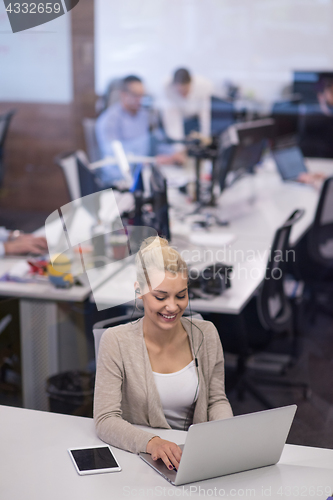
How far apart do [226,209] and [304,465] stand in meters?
2.59

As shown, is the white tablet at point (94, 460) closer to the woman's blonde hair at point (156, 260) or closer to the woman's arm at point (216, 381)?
the woman's arm at point (216, 381)

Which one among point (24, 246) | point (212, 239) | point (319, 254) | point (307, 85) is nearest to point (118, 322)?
point (24, 246)

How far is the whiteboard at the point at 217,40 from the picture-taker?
6133 millimetres

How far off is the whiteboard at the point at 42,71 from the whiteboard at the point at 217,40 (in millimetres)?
503

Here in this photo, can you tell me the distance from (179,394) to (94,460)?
0.32 meters

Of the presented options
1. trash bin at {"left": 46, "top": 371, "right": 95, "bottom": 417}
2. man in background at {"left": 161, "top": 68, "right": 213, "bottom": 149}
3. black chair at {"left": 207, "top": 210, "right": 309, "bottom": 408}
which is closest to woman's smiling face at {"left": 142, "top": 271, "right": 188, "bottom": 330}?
trash bin at {"left": 46, "top": 371, "right": 95, "bottom": 417}

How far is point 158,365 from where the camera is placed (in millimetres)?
1652

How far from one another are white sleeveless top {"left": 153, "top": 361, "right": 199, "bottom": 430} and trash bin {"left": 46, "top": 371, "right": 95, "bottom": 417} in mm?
647

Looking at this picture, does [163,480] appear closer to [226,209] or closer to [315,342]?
A: [315,342]

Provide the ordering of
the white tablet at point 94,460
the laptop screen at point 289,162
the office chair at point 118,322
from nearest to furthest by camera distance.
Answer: the white tablet at point 94,460 < the office chair at point 118,322 < the laptop screen at point 289,162

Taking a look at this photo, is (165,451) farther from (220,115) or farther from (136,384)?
(220,115)

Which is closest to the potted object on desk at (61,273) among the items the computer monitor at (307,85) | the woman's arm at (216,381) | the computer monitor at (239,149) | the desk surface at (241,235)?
the desk surface at (241,235)

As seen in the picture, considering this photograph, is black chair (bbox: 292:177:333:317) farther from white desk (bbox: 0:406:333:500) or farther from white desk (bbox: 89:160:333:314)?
white desk (bbox: 0:406:333:500)

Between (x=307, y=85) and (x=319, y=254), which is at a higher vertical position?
(x=307, y=85)
